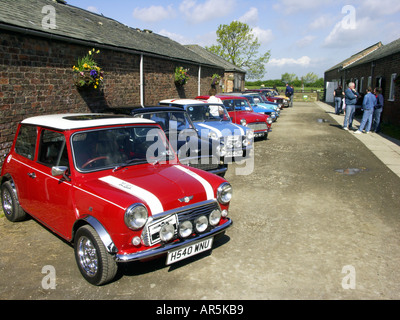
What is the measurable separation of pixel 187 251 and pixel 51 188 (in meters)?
1.91

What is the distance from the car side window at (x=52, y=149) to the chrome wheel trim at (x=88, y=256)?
0.98 meters

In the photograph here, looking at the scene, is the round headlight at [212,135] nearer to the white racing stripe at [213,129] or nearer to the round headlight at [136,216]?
the white racing stripe at [213,129]

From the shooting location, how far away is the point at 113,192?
136 inches

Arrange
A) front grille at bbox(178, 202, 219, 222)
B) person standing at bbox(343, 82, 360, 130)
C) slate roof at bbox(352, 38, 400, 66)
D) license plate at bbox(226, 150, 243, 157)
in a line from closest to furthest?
front grille at bbox(178, 202, 219, 222) < license plate at bbox(226, 150, 243, 157) < person standing at bbox(343, 82, 360, 130) < slate roof at bbox(352, 38, 400, 66)

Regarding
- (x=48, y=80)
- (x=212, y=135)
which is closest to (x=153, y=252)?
(x=212, y=135)

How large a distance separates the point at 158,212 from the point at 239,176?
478 centimetres

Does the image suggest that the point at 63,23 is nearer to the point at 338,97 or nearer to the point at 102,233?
the point at 102,233

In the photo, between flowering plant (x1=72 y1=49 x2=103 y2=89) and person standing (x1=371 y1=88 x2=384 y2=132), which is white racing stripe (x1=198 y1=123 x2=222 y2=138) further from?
person standing (x1=371 y1=88 x2=384 y2=132)

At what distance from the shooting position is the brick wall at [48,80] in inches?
299

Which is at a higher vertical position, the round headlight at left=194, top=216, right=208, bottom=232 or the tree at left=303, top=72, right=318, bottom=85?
the tree at left=303, top=72, right=318, bottom=85

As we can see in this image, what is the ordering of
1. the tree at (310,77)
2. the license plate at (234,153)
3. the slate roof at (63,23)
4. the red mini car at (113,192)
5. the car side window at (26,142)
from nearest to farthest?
1. the red mini car at (113,192)
2. the car side window at (26,142)
3. the slate roof at (63,23)
4. the license plate at (234,153)
5. the tree at (310,77)

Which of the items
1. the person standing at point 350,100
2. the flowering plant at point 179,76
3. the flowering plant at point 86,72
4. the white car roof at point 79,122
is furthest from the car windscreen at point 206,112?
the flowering plant at point 179,76

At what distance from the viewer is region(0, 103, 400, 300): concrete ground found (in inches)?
135

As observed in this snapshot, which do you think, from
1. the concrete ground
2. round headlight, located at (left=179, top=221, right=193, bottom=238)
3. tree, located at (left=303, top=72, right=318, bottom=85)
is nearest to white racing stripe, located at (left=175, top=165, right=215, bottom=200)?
round headlight, located at (left=179, top=221, right=193, bottom=238)
